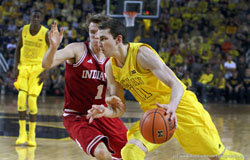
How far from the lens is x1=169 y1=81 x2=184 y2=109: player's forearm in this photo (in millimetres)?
3039

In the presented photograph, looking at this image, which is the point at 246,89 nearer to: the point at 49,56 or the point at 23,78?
the point at 23,78

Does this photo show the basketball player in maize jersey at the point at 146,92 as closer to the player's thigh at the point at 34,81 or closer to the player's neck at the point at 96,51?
the player's neck at the point at 96,51

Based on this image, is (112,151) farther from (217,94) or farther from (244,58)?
(244,58)

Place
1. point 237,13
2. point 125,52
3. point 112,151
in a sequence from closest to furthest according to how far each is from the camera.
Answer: point 125,52
point 112,151
point 237,13

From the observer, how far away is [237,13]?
16531 mm

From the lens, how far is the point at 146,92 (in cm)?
344

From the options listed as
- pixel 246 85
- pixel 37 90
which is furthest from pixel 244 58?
pixel 37 90

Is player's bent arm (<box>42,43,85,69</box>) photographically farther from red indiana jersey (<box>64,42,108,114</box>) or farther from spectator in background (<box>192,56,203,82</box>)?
spectator in background (<box>192,56,203,82</box>)

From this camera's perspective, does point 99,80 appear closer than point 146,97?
No

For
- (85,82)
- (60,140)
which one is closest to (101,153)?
(85,82)

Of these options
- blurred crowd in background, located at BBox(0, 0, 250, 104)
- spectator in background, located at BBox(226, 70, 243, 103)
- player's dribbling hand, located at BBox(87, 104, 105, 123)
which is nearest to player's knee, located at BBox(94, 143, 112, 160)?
player's dribbling hand, located at BBox(87, 104, 105, 123)

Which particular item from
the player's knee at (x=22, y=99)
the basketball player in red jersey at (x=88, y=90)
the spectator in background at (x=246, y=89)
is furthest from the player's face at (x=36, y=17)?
the spectator in background at (x=246, y=89)

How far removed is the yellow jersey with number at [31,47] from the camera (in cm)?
618

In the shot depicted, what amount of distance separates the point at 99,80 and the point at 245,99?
10966 millimetres
